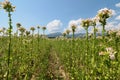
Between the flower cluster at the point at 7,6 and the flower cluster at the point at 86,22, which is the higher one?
the flower cluster at the point at 7,6

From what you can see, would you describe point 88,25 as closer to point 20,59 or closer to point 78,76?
point 78,76

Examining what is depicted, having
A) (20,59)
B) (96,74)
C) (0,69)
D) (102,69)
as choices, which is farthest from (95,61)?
(20,59)

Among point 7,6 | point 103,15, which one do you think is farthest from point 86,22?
point 7,6

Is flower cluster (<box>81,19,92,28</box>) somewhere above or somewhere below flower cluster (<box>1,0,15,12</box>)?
below

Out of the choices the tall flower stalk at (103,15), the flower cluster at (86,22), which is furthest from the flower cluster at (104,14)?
the flower cluster at (86,22)

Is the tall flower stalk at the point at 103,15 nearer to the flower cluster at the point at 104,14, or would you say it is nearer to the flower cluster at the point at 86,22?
the flower cluster at the point at 104,14

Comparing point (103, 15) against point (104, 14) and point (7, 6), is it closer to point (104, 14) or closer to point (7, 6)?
point (104, 14)

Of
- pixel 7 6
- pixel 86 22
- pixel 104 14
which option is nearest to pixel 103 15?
pixel 104 14

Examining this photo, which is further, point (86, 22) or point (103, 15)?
point (86, 22)

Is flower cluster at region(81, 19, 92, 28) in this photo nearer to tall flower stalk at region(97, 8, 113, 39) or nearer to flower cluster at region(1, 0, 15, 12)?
tall flower stalk at region(97, 8, 113, 39)

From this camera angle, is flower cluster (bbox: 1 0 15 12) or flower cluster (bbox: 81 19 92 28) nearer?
flower cluster (bbox: 1 0 15 12)

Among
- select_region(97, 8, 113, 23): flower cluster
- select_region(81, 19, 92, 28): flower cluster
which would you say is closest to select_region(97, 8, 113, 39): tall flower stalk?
select_region(97, 8, 113, 23): flower cluster

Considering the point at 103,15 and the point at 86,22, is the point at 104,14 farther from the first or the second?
the point at 86,22

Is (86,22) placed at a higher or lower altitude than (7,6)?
lower
